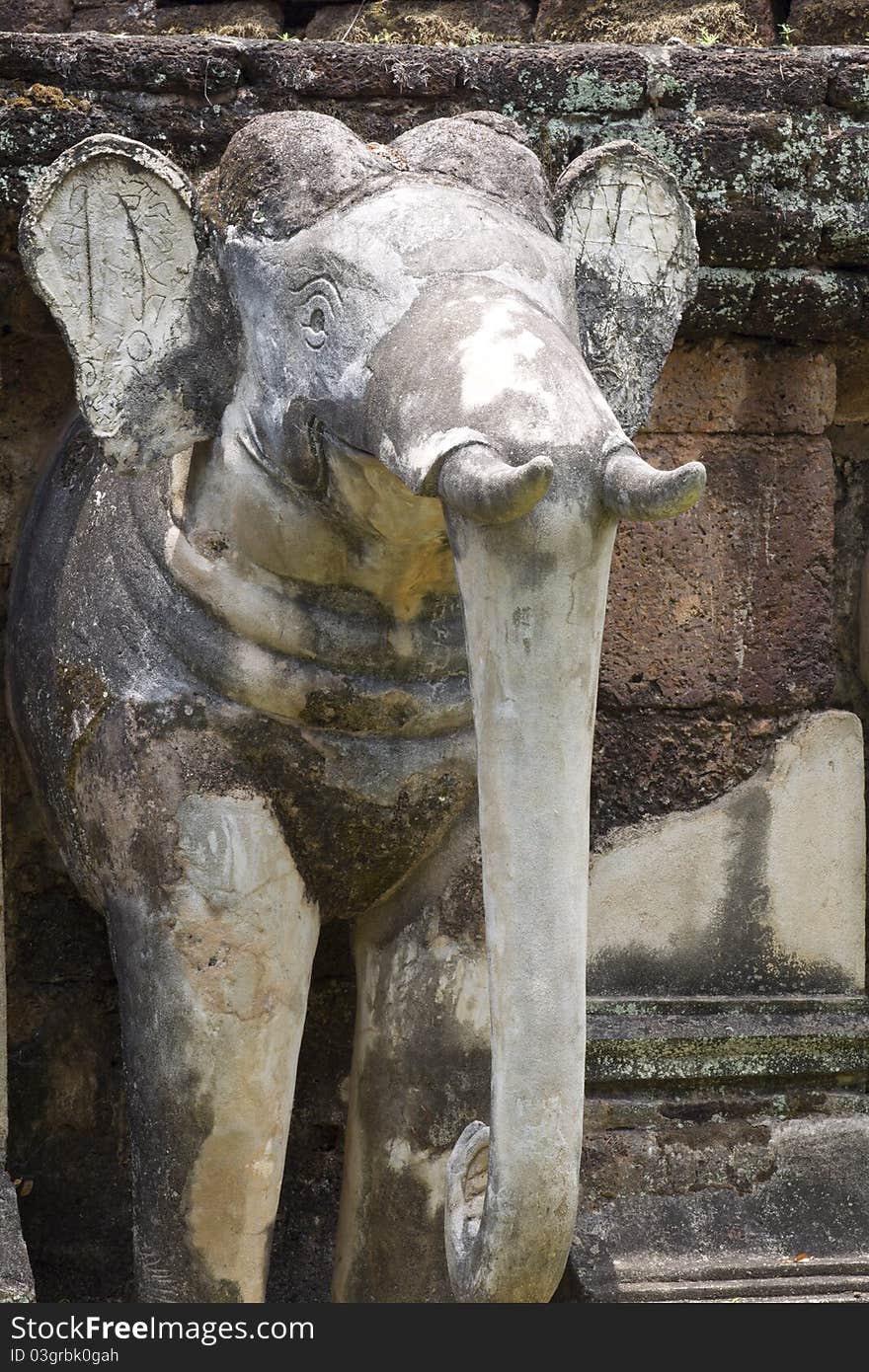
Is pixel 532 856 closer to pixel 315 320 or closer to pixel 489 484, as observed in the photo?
pixel 489 484

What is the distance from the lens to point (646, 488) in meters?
2.25

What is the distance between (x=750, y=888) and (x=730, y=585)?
519 mm

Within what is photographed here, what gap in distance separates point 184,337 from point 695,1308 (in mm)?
1526

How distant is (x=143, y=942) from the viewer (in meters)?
2.87

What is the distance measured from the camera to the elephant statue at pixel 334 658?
2.39 meters

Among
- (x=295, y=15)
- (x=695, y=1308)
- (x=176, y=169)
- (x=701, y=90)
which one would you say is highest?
(x=295, y=15)

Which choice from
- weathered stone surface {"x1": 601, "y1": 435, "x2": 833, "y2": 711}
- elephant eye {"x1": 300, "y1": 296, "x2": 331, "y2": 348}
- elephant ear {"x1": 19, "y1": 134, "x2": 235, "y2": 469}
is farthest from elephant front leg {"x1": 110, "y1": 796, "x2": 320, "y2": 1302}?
weathered stone surface {"x1": 601, "y1": 435, "x2": 833, "y2": 711}

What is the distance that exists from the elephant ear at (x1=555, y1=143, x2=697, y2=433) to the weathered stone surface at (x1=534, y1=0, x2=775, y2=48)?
1.51 m

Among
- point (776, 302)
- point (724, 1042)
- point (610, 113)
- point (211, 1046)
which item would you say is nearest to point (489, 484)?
point (211, 1046)

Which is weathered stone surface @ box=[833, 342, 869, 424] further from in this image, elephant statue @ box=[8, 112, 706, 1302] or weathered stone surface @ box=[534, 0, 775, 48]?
weathered stone surface @ box=[534, 0, 775, 48]

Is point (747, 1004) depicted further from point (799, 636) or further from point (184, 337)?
point (184, 337)

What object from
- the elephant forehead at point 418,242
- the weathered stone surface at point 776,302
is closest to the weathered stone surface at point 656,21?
the weathered stone surface at point 776,302

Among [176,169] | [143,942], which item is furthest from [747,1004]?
[176,169]

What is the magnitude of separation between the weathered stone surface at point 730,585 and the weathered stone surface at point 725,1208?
0.71 m
